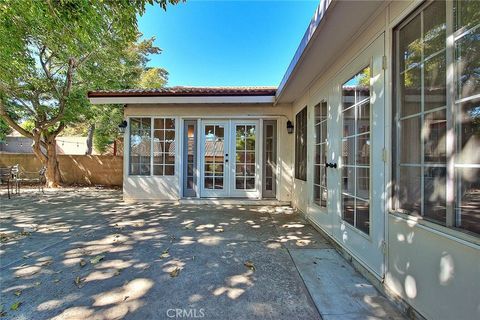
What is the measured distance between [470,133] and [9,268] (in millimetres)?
4068

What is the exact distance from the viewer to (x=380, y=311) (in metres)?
1.90

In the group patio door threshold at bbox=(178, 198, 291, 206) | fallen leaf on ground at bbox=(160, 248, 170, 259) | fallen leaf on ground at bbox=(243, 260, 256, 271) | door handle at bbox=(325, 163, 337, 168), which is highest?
door handle at bbox=(325, 163, 337, 168)

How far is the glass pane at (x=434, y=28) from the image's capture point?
5.44ft

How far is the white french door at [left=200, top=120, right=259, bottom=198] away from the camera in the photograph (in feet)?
20.6

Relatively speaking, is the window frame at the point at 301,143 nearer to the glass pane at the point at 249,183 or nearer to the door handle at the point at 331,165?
the glass pane at the point at 249,183

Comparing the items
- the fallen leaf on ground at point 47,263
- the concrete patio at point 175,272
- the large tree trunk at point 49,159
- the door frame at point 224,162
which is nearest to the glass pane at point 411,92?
the concrete patio at point 175,272

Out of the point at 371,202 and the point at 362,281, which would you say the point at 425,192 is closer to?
the point at 371,202

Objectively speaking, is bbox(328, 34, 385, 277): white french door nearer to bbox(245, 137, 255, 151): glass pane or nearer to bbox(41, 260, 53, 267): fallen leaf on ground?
bbox(245, 137, 255, 151): glass pane

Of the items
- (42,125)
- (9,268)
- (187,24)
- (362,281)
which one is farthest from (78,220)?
(187,24)

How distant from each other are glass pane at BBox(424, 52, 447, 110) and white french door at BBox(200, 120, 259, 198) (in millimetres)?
4610

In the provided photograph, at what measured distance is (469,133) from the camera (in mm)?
1442

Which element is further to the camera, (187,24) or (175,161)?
(187,24)

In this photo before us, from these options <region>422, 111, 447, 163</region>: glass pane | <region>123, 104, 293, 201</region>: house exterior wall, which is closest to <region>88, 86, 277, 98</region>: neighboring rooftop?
<region>123, 104, 293, 201</region>: house exterior wall

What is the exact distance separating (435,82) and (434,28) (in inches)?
15.3
